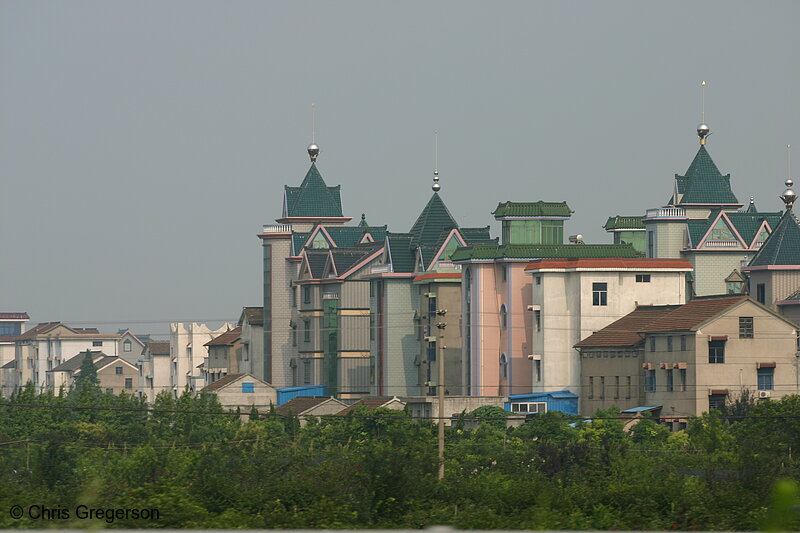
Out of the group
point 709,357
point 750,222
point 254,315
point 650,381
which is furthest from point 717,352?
point 254,315

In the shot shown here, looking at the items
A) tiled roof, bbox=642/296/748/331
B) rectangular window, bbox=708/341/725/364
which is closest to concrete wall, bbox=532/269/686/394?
tiled roof, bbox=642/296/748/331

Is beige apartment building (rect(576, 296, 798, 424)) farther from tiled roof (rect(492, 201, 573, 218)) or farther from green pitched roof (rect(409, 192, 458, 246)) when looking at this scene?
green pitched roof (rect(409, 192, 458, 246))

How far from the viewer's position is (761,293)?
293 ft

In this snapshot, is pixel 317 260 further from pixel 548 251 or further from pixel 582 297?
pixel 582 297

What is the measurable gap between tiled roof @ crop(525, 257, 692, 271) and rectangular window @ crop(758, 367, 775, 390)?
39.5 feet

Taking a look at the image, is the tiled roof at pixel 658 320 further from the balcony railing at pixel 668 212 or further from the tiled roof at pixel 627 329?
the balcony railing at pixel 668 212

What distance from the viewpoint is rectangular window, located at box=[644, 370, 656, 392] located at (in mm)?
76250

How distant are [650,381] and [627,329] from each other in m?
4.61

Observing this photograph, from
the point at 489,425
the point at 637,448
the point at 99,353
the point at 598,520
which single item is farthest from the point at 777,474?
the point at 99,353

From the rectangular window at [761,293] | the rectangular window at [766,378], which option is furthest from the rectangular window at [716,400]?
the rectangular window at [761,293]

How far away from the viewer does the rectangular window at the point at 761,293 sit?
88875 mm

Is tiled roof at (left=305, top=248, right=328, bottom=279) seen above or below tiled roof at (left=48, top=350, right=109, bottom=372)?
above

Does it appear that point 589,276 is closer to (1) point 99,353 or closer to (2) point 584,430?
(2) point 584,430

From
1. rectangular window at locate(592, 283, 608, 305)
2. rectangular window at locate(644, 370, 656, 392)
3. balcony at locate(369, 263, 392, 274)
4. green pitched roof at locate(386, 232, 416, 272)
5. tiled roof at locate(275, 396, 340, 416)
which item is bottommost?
tiled roof at locate(275, 396, 340, 416)
